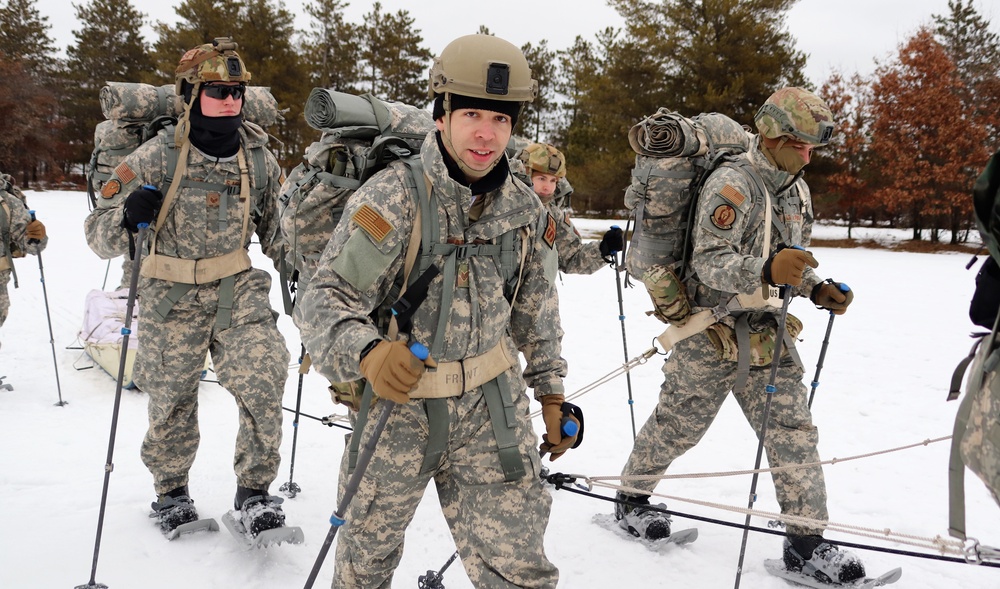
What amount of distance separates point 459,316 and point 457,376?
23cm

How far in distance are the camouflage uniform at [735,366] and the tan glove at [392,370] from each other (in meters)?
2.32

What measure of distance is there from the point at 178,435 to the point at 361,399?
2615 millimetres

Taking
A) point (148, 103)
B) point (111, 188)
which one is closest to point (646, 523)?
point (111, 188)

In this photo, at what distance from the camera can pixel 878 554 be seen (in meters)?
4.77

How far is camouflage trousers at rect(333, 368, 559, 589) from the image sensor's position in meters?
2.73

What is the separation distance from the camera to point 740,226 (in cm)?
416

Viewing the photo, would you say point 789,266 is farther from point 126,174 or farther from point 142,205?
point 126,174

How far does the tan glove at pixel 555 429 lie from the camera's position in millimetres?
2877

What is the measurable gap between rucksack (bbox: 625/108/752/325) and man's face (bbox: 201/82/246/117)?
2586 mm

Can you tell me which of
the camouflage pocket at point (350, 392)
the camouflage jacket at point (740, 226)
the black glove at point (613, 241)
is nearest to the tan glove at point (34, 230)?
the black glove at point (613, 241)

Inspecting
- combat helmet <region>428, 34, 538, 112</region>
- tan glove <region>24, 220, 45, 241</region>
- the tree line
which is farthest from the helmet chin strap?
the tree line

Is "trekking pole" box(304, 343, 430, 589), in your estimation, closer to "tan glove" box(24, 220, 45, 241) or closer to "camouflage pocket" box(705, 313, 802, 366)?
"camouflage pocket" box(705, 313, 802, 366)

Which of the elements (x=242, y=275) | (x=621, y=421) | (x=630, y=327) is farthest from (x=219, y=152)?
(x=630, y=327)

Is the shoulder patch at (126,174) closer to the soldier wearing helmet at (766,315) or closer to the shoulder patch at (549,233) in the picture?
the shoulder patch at (549,233)
